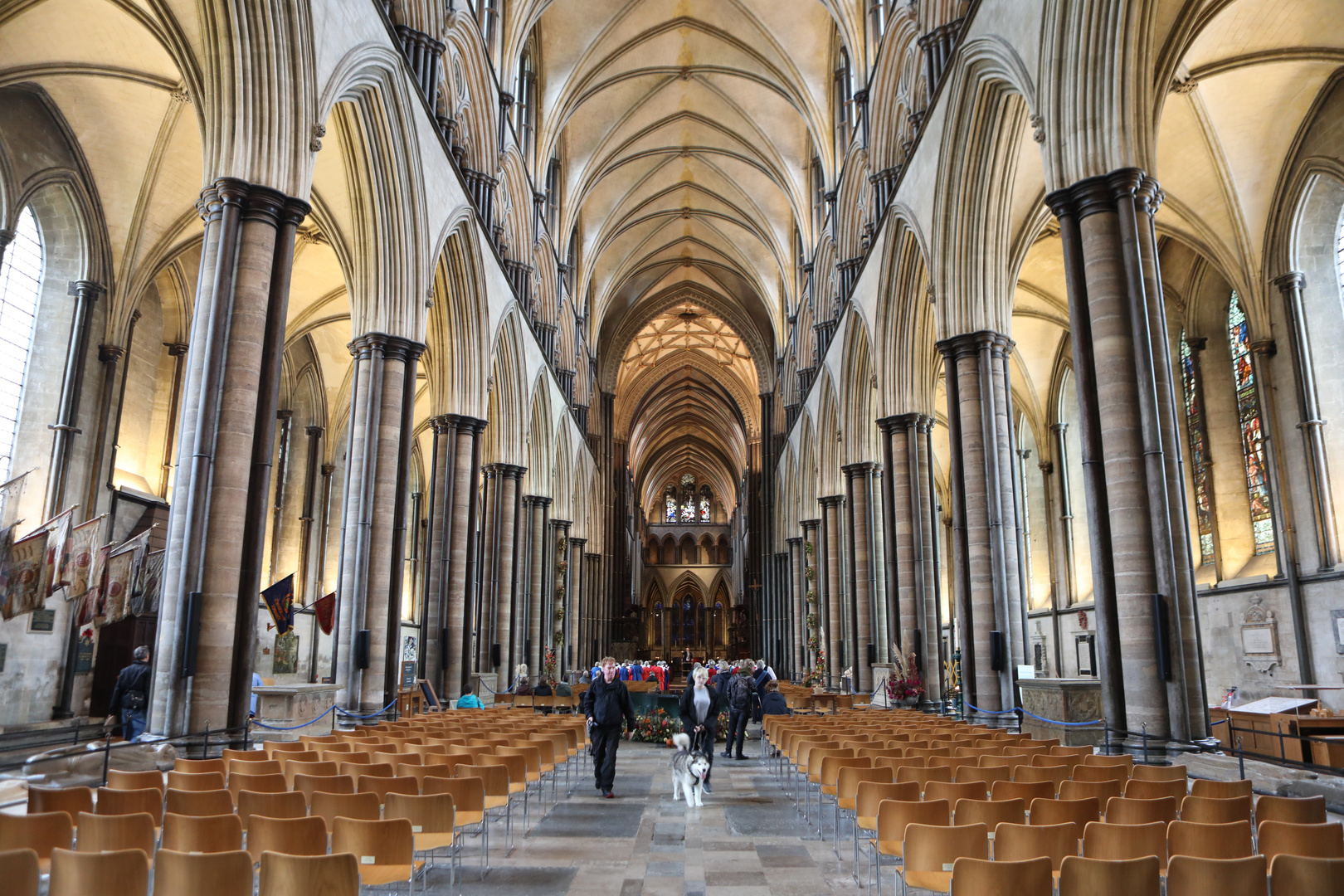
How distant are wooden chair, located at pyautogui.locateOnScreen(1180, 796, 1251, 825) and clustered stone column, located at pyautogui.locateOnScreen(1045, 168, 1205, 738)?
12.1 feet

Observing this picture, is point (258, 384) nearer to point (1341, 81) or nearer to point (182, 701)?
point (182, 701)

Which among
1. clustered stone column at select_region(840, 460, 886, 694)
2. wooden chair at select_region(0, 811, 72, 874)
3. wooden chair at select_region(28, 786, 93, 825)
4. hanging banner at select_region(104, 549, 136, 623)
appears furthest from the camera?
clustered stone column at select_region(840, 460, 886, 694)

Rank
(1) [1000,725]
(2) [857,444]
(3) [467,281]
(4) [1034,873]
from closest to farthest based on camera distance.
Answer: (4) [1034,873]
(1) [1000,725]
(3) [467,281]
(2) [857,444]

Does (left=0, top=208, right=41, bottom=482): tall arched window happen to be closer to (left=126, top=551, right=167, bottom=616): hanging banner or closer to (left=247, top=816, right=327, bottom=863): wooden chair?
(left=126, top=551, right=167, bottom=616): hanging banner

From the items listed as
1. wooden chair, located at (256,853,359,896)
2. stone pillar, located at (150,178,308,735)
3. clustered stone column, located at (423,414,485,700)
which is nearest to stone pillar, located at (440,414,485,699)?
clustered stone column, located at (423,414,485,700)

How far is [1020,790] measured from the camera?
487 centimetres

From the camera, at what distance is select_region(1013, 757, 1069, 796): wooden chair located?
17.6 feet

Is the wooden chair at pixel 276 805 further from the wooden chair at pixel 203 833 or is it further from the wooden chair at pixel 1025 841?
the wooden chair at pixel 1025 841

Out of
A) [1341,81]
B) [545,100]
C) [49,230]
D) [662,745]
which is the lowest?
[662,745]

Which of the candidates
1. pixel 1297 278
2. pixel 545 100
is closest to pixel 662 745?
pixel 1297 278

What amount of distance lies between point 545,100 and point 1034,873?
904 inches

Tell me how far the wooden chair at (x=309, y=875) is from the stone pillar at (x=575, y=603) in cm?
2541

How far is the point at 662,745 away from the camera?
46.3 ft

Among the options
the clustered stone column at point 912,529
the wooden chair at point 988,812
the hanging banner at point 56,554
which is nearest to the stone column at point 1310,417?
the clustered stone column at point 912,529
